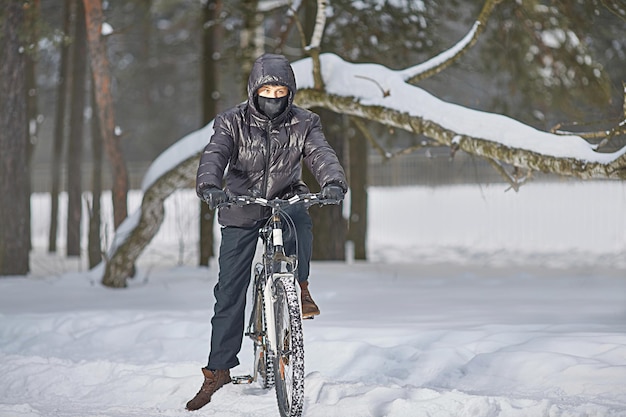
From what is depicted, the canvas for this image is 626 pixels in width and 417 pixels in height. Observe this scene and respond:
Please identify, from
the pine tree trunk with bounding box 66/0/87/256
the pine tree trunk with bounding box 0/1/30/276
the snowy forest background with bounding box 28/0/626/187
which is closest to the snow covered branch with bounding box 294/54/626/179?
the snowy forest background with bounding box 28/0/626/187

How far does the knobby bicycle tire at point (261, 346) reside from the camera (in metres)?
5.84

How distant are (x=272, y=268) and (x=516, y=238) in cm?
2099

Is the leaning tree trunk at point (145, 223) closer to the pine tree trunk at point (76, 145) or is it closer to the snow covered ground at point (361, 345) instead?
the snow covered ground at point (361, 345)

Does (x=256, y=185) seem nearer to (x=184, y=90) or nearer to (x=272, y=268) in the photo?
(x=272, y=268)

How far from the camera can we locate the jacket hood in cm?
549

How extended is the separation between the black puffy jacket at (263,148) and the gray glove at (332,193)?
0.33 m

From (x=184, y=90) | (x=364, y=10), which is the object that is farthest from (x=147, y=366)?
(x=184, y=90)

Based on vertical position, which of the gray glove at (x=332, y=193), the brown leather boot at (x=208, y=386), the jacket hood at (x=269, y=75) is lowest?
the brown leather boot at (x=208, y=386)

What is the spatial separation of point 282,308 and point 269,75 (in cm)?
133

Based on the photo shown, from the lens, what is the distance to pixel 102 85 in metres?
12.8

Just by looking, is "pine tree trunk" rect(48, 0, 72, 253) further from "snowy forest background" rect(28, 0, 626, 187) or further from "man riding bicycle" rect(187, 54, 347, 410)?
"man riding bicycle" rect(187, 54, 347, 410)

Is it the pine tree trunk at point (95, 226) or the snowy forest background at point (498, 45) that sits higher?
the snowy forest background at point (498, 45)

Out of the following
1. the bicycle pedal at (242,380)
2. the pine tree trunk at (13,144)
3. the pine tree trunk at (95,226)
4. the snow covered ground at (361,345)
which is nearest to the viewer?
the snow covered ground at (361,345)

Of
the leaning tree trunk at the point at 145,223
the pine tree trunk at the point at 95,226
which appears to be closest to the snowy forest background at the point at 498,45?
the leaning tree trunk at the point at 145,223
